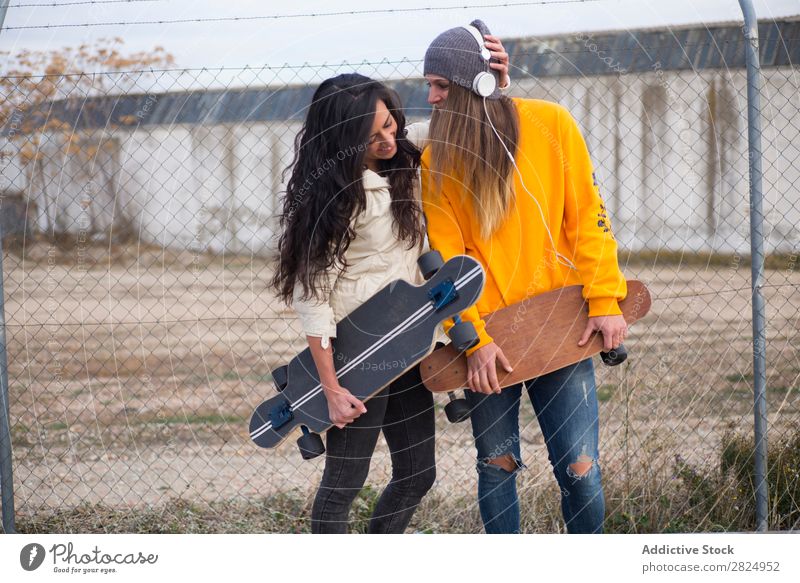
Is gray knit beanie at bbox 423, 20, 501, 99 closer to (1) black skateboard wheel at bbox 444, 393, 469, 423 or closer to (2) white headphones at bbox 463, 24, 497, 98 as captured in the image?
(2) white headphones at bbox 463, 24, 497, 98

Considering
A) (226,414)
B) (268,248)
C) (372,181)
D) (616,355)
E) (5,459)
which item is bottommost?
(226,414)

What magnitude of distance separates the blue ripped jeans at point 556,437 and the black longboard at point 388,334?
28cm

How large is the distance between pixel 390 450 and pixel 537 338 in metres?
0.58

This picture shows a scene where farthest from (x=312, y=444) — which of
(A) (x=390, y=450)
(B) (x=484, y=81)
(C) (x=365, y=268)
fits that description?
(B) (x=484, y=81)

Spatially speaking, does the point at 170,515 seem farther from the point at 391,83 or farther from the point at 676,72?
the point at 676,72

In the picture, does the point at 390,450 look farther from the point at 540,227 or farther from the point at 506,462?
the point at 540,227

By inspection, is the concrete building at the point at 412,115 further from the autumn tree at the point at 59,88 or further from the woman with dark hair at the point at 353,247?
the woman with dark hair at the point at 353,247

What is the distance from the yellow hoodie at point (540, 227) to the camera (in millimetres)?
2482

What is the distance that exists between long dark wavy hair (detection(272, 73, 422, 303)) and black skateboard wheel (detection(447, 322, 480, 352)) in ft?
1.06

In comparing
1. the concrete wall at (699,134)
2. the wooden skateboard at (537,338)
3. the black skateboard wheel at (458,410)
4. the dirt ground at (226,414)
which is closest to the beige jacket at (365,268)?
the wooden skateboard at (537,338)

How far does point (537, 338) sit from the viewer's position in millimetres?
2615

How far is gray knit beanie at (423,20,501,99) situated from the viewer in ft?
8.14

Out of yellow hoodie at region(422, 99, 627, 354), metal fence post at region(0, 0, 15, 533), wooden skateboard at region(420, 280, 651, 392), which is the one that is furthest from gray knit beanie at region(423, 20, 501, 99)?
metal fence post at region(0, 0, 15, 533)

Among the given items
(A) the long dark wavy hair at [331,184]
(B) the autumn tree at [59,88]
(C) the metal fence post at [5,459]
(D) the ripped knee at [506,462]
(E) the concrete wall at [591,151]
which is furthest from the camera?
(E) the concrete wall at [591,151]
